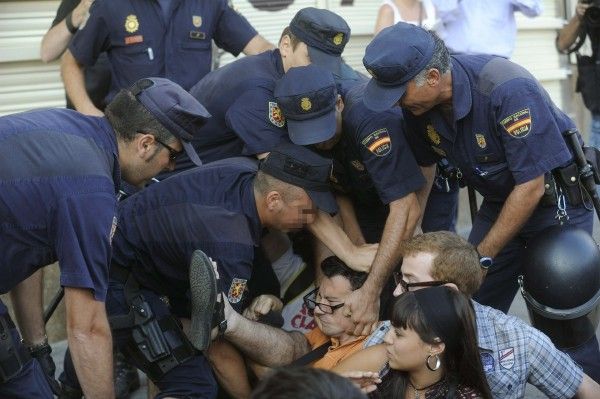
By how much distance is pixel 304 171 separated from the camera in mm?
4043

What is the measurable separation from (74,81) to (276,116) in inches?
51.4

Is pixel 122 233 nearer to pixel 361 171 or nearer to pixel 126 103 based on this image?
pixel 126 103

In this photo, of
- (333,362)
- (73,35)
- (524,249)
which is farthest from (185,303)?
(73,35)

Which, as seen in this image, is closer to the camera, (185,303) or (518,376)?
(518,376)

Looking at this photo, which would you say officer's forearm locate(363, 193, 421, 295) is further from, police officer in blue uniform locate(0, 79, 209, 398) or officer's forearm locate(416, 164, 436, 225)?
police officer in blue uniform locate(0, 79, 209, 398)

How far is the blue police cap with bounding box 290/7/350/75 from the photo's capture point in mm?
4578

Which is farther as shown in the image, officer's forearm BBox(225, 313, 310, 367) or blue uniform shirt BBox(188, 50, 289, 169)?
blue uniform shirt BBox(188, 50, 289, 169)

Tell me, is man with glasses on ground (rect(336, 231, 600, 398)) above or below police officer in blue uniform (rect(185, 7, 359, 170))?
below

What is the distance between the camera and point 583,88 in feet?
20.8

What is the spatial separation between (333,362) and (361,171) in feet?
2.89

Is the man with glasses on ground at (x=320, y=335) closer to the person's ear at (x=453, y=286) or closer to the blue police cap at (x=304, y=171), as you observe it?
the blue police cap at (x=304, y=171)

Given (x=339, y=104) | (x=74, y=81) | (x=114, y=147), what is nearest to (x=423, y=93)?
(x=339, y=104)

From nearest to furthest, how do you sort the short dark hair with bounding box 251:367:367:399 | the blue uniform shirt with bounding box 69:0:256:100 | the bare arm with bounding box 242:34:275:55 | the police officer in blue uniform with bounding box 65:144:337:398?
the short dark hair with bounding box 251:367:367:399 → the police officer in blue uniform with bounding box 65:144:337:398 → the blue uniform shirt with bounding box 69:0:256:100 → the bare arm with bounding box 242:34:275:55

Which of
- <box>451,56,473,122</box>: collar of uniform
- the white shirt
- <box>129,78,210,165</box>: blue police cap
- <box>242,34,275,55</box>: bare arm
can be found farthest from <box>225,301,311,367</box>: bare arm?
the white shirt
